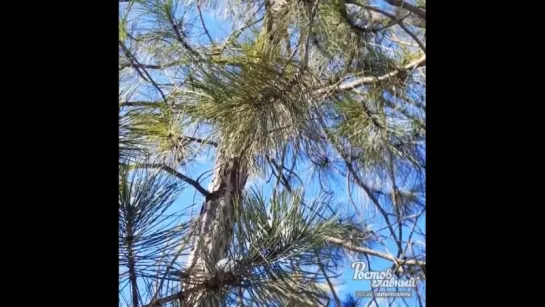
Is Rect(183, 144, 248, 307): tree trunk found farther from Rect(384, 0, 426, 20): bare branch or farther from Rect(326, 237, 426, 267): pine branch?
Rect(384, 0, 426, 20): bare branch

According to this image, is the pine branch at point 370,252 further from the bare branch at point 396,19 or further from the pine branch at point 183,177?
the bare branch at point 396,19

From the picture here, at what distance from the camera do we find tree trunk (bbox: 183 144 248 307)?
0.69 meters

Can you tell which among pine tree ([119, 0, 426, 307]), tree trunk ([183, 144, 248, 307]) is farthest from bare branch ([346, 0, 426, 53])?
tree trunk ([183, 144, 248, 307])

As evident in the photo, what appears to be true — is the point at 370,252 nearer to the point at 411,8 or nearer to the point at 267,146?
the point at 267,146

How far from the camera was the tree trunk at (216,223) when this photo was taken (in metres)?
0.69

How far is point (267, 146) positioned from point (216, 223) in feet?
0.46

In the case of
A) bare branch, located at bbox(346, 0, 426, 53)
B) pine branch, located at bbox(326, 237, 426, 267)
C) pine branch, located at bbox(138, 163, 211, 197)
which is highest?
bare branch, located at bbox(346, 0, 426, 53)

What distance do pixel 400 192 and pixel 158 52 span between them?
1.34 feet

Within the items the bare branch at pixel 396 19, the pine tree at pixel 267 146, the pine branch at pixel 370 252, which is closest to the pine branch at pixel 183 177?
the pine tree at pixel 267 146

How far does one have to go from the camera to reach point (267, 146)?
80 centimetres

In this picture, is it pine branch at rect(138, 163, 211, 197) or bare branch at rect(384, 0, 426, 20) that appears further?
bare branch at rect(384, 0, 426, 20)

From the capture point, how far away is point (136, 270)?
0.67m
